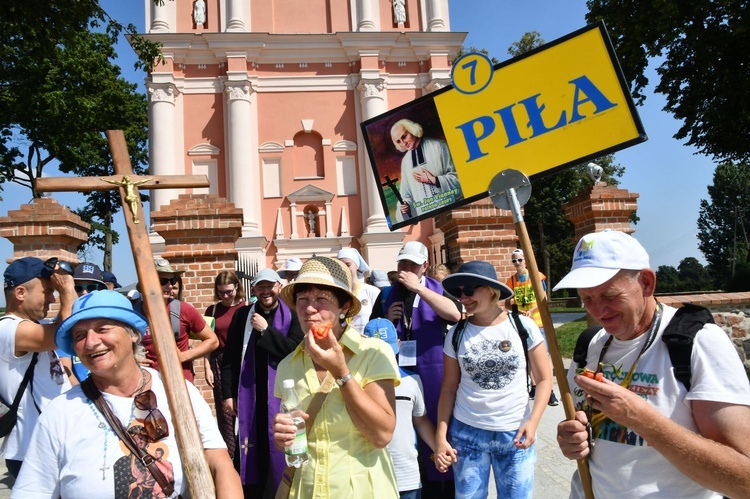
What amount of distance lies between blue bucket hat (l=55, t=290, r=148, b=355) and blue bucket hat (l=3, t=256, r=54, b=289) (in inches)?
39.1

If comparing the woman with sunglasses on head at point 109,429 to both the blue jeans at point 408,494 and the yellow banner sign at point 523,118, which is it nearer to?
the blue jeans at point 408,494

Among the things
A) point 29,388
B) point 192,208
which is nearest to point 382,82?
point 192,208

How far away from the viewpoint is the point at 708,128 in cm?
1730

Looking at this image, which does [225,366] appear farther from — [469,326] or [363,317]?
[469,326]

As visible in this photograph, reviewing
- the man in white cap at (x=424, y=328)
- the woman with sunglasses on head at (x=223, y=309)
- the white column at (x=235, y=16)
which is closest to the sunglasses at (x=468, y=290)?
the man in white cap at (x=424, y=328)

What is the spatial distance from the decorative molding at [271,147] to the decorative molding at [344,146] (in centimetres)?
231

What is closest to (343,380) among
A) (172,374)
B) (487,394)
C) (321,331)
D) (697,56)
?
(321,331)

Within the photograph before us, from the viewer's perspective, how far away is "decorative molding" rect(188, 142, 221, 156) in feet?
73.1

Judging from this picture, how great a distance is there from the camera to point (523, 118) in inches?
127

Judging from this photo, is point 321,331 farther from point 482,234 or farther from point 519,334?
point 482,234

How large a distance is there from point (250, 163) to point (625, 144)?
20311mm

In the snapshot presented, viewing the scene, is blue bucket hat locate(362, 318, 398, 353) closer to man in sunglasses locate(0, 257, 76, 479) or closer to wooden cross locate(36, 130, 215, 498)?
wooden cross locate(36, 130, 215, 498)

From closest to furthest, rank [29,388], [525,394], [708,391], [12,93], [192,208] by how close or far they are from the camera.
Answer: [708,391], [29,388], [525,394], [192,208], [12,93]

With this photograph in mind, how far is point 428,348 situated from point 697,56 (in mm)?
16622
